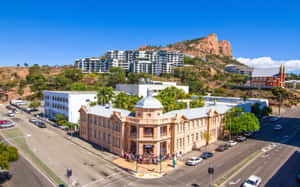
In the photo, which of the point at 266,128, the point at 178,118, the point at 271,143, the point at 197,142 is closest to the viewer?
the point at 178,118

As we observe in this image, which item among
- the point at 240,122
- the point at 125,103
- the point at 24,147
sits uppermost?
the point at 125,103

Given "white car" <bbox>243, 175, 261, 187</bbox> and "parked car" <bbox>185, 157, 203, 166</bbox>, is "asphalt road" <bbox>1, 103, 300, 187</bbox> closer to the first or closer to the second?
"parked car" <bbox>185, 157, 203, 166</bbox>

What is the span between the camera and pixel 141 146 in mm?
43438

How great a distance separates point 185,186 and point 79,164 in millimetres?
23149

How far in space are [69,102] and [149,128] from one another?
47556 mm

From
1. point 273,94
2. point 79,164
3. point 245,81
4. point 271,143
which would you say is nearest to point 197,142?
point 271,143

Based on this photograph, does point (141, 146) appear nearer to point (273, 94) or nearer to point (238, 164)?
point (238, 164)

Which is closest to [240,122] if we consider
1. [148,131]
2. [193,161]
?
[193,161]

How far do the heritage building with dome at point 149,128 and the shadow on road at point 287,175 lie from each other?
19101 mm

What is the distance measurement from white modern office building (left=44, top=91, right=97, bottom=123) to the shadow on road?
6874 cm

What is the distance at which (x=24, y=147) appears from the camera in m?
53.7

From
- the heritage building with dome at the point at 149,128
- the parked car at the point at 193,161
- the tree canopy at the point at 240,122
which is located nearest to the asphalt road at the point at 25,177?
the heritage building with dome at the point at 149,128

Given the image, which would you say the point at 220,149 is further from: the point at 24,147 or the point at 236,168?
the point at 24,147

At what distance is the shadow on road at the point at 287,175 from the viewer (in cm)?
3534
